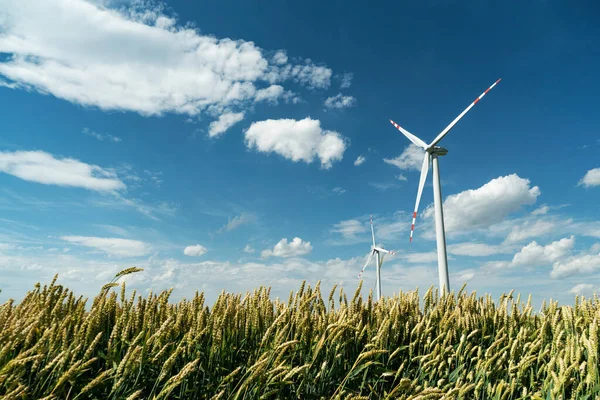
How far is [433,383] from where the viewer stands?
197 inches

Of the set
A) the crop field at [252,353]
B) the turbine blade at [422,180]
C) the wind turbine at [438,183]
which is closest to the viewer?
the crop field at [252,353]

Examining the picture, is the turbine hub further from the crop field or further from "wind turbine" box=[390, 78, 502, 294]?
the crop field

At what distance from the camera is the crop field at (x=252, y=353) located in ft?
12.4

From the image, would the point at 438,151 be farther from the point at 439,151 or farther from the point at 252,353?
the point at 252,353

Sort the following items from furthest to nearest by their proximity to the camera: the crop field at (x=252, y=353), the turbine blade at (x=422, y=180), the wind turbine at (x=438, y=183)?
the turbine blade at (x=422, y=180), the wind turbine at (x=438, y=183), the crop field at (x=252, y=353)

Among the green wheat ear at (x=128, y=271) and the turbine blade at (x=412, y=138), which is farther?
the turbine blade at (x=412, y=138)

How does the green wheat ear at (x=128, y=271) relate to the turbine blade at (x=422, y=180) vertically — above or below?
below

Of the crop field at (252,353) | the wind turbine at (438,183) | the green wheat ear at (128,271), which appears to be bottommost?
the crop field at (252,353)

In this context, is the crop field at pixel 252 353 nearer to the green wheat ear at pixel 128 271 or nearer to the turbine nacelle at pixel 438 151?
the green wheat ear at pixel 128 271

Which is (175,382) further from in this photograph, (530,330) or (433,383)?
(530,330)

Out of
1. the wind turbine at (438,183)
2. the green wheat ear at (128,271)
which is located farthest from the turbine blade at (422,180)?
the green wheat ear at (128,271)

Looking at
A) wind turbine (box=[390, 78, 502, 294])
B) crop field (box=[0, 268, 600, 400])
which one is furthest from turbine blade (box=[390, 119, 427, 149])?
crop field (box=[0, 268, 600, 400])

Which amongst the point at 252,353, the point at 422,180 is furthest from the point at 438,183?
the point at 252,353

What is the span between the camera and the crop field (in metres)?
3.79
